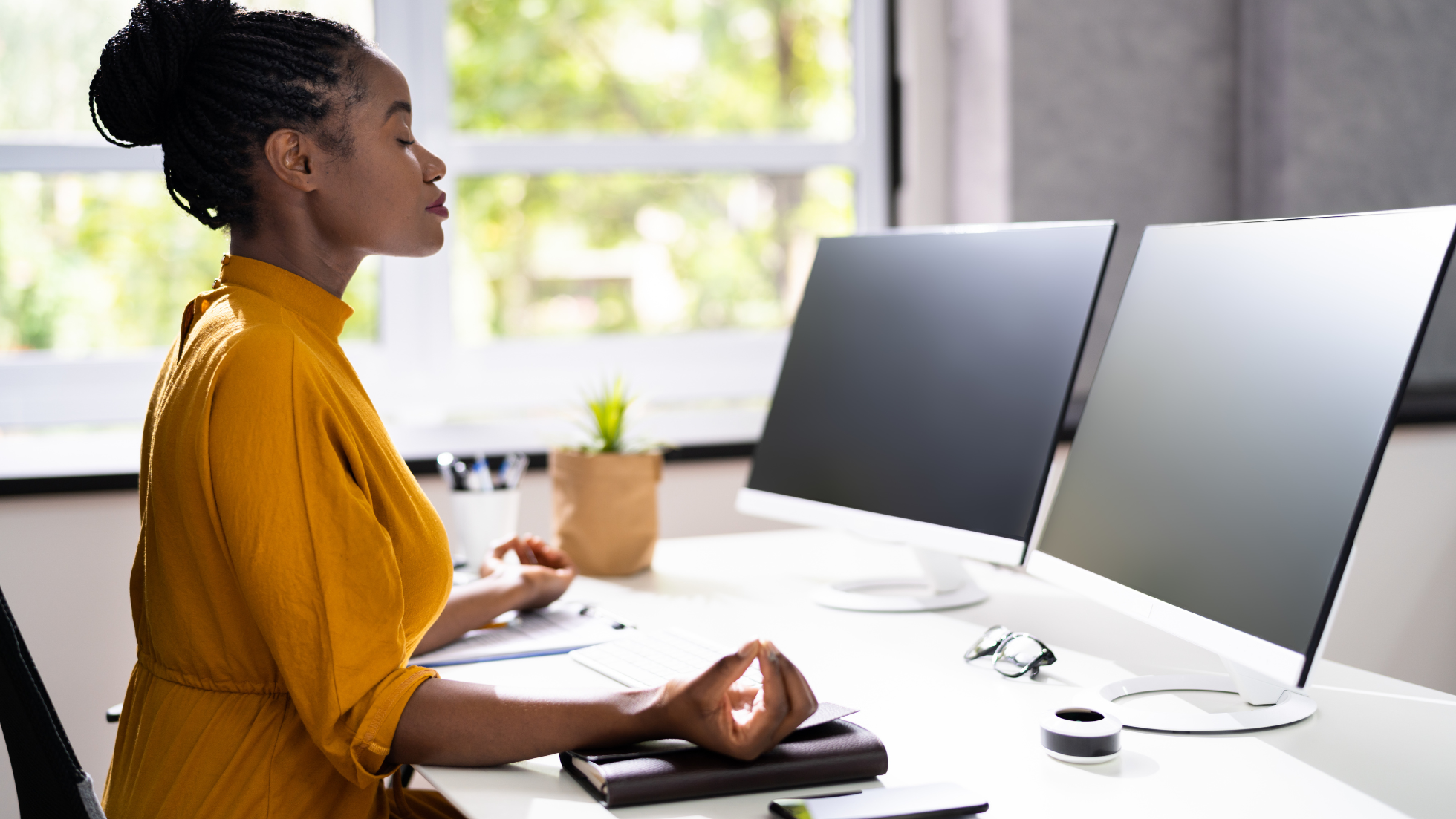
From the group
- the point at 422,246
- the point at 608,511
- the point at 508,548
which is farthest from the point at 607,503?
the point at 422,246

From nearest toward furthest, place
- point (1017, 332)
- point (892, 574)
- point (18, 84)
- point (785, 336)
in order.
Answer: point (1017, 332) < point (892, 574) < point (18, 84) < point (785, 336)

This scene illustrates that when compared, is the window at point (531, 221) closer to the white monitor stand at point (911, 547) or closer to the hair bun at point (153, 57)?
the white monitor stand at point (911, 547)

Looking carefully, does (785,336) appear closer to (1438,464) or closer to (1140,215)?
(1140,215)

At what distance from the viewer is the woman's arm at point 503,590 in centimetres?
135

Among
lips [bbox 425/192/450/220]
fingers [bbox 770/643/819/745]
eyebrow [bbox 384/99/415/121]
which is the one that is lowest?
fingers [bbox 770/643/819/745]

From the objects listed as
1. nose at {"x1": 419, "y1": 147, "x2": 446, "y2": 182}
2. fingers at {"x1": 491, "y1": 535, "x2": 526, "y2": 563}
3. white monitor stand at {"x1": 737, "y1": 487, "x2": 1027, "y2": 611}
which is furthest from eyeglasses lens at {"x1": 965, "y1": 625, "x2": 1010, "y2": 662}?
nose at {"x1": 419, "y1": 147, "x2": 446, "y2": 182}

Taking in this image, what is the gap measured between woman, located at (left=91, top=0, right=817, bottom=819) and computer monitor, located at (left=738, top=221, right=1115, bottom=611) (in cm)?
50

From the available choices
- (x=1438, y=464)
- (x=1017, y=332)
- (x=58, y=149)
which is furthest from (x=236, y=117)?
(x=1438, y=464)

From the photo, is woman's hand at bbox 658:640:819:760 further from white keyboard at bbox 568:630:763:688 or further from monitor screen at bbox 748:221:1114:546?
monitor screen at bbox 748:221:1114:546

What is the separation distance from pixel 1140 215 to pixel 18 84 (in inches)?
93.6

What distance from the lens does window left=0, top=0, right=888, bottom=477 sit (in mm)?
2361

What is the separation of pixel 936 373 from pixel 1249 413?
49cm

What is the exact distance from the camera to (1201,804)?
861mm

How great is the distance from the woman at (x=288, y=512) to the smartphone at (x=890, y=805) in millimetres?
71
